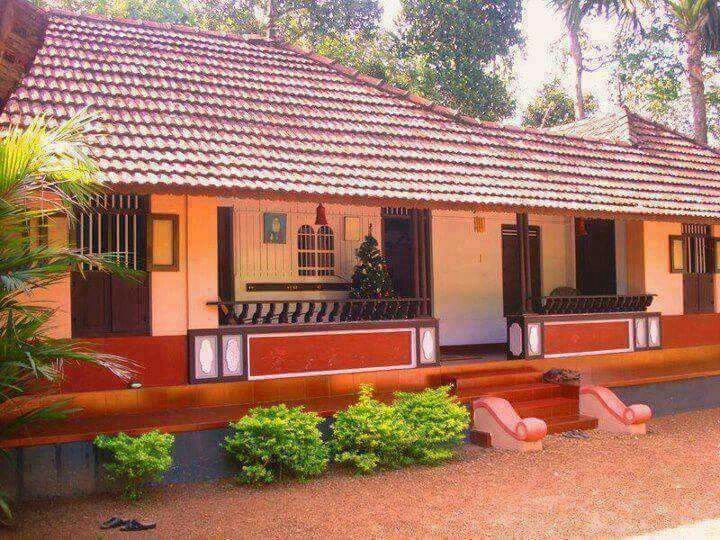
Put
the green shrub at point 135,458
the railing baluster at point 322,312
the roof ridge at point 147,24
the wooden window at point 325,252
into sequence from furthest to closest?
the wooden window at point 325,252 → the roof ridge at point 147,24 → the railing baluster at point 322,312 → the green shrub at point 135,458

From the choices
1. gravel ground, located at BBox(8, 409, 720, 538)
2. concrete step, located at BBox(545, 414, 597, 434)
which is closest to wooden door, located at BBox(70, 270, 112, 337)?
gravel ground, located at BBox(8, 409, 720, 538)

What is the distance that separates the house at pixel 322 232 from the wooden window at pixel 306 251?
0.07 feet

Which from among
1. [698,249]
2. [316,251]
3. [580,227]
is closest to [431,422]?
[316,251]

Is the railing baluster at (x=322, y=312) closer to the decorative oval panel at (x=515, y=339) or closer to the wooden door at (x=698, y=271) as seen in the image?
the decorative oval panel at (x=515, y=339)

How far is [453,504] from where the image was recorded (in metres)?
7.54

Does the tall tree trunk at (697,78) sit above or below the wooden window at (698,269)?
Result: above

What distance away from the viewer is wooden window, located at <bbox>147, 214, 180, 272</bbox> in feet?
28.6

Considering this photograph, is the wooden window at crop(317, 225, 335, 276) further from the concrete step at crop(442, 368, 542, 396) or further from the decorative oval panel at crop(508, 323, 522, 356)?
the decorative oval panel at crop(508, 323, 522, 356)

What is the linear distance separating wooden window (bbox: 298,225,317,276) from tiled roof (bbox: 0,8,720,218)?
184 cm

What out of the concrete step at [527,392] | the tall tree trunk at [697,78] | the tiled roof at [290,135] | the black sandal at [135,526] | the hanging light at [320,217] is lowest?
the black sandal at [135,526]

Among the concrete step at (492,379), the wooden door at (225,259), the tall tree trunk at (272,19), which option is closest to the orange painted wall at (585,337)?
the concrete step at (492,379)

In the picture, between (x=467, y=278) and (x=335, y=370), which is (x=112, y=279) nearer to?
(x=335, y=370)

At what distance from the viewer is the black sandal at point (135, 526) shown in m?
6.71

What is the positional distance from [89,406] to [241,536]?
2.64 meters
